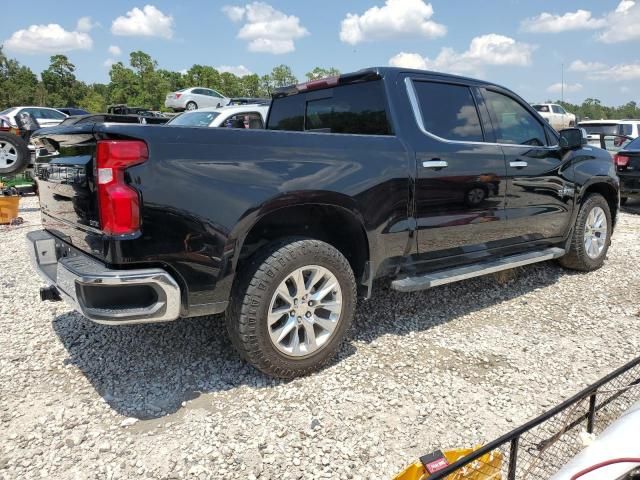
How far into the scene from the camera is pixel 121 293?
2.41 metres

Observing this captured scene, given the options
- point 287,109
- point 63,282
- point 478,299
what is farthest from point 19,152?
point 478,299

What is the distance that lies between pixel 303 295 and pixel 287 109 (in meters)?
2.13

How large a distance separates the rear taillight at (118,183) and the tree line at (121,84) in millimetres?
46924

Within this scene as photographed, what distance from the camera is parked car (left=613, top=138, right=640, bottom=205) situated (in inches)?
358

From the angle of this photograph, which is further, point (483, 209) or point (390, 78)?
point (483, 209)

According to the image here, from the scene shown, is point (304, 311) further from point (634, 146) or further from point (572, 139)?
point (634, 146)

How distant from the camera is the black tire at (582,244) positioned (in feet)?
16.3

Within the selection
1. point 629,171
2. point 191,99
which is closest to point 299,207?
point 629,171

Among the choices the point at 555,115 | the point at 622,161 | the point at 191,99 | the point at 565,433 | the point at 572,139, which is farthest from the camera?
the point at 191,99

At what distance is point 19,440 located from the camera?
2.43 metres

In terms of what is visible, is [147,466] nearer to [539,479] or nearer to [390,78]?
[539,479]

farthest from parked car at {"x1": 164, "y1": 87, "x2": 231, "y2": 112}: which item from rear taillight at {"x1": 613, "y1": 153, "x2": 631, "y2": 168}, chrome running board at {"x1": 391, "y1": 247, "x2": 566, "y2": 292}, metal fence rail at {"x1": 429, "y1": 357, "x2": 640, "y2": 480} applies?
metal fence rail at {"x1": 429, "y1": 357, "x2": 640, "y2": 480}

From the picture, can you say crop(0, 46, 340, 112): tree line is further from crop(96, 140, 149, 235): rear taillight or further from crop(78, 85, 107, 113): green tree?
crop(96, 140, 149, 235): rear taillight

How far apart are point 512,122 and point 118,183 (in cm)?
337
